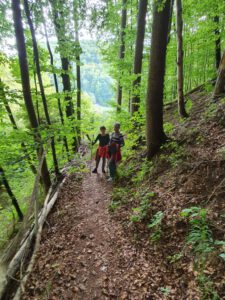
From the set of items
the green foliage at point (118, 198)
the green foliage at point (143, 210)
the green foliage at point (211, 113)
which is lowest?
the green foliage at point (118, 198)

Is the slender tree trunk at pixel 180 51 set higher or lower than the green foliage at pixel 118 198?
higher

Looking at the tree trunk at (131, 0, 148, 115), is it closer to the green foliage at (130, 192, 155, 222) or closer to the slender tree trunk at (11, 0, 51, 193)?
the slender tree trunk at (11, 0, 51, 193)

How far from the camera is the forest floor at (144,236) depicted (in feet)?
11.4

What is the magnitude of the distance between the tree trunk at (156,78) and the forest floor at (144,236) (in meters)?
0.62

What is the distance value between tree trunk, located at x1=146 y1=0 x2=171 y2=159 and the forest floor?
0.62 m

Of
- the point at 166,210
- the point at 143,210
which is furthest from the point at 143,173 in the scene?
the point at 166,210

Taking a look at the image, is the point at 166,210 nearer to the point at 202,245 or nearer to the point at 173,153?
the point at 202,245

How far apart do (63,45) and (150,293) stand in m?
8.11

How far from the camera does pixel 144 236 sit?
4633mm

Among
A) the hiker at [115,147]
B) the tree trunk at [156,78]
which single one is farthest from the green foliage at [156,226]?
the hiker at [115,147]

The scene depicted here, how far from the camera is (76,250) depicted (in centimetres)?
495

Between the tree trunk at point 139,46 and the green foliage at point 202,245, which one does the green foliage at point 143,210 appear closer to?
the green foliage at point 202,245

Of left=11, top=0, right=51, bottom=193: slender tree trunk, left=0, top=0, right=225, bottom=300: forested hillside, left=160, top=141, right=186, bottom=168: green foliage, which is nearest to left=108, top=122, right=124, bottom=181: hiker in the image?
left=0, top=0, right=225, bottom=300: forested hillside

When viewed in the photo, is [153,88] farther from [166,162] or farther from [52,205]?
[52,205]
